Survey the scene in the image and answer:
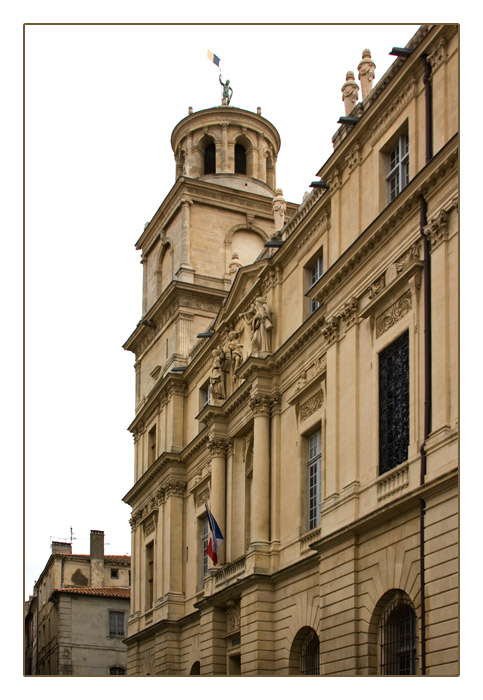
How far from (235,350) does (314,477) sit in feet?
20.8

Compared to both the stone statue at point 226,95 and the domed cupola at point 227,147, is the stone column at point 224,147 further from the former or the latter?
the stone statue at point 226,95

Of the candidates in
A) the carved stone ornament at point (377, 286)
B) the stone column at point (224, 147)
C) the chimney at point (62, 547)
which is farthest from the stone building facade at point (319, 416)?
the chimney at point (62, 547)

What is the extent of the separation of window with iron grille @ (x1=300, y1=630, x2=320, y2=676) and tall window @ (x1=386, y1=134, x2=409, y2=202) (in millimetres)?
9617

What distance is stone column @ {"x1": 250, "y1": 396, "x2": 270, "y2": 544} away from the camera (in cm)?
2823

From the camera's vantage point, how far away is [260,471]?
94.0 ft

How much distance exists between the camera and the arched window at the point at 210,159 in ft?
141

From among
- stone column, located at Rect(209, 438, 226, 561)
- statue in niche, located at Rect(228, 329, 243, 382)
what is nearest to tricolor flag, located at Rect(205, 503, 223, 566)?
stone column, located at Rect(209, 438, 226, 561)

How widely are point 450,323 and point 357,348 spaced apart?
173 inches

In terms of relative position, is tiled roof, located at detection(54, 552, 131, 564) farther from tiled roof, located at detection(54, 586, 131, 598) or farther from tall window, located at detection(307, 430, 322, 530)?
tall window, located at detection(307, 430, 322, 530)

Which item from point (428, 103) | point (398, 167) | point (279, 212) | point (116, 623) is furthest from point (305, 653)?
point (116, 623)

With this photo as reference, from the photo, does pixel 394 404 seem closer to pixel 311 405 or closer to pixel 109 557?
pixel 311 405

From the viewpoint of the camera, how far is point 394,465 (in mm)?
21531

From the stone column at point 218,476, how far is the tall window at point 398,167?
11.0m

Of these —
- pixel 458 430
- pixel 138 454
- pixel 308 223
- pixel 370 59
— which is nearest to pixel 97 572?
pixel 138 454
